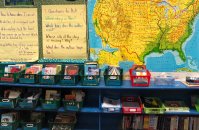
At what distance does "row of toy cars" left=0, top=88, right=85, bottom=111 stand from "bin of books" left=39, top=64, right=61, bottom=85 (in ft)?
0.52

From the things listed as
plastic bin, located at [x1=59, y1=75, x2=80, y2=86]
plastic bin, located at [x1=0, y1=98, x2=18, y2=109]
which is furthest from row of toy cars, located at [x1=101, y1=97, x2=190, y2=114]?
plastic bin, located at [x1=0, y1=98, x2=18, y2=109]

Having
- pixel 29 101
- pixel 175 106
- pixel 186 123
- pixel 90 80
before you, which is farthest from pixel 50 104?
pixel 186 123

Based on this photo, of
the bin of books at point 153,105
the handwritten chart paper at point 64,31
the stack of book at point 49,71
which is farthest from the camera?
the handwritten chart paper at point 64,31

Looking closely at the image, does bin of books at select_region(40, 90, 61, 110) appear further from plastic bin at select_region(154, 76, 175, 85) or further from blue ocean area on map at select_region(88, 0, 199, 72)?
plastic bin at select_region(154, 76, 175, 85)

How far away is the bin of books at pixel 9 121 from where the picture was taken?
7.70ft

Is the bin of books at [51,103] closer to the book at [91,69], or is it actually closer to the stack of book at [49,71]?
the stack of book at [49,71]

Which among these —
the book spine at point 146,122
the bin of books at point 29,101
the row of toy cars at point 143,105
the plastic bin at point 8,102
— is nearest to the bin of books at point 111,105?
the row of toy cars at point 143,105

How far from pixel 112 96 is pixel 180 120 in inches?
25.7

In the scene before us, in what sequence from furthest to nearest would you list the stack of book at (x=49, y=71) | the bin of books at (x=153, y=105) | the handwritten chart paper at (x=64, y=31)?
the handwritten chart paper at (x=64, y=31) < the stack of book at (x=49, y=71) < the bin of books at (x=153, y=105)

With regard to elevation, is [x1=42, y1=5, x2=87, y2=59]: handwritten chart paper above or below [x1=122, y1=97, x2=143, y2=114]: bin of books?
→ above

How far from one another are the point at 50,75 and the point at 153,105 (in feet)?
3.04

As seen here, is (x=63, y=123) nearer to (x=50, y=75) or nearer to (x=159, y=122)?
(x=50, y=75)

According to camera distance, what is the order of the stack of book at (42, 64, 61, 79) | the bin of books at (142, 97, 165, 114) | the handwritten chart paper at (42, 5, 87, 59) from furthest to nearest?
the handwritten chart paper at (42, 5, 87, 59) < the stack of book at (42, 64, 61, 79) < the bin of books at (142, 97, 165, 114)

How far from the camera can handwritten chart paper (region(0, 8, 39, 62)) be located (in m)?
2.45
